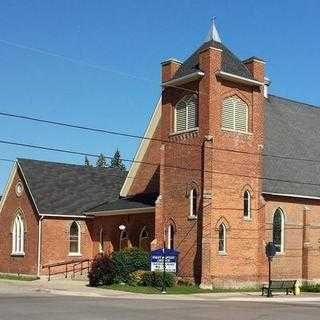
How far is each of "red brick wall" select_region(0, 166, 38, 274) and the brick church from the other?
0.34 feet

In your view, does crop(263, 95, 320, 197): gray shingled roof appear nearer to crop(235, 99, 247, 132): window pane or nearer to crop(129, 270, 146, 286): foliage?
crop(235, 99, 247, 132): window pane

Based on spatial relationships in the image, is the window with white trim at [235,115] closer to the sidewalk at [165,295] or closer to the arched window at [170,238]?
the arched window at [170,238]

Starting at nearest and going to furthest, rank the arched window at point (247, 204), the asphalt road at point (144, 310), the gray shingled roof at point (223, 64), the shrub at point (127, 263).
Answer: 1. the asphalt road at point (144, 310)
2. the shrub at point (127, 263)
3. the arched window at point (247, 204)
4. the gray shingled roof at point (223, 64)

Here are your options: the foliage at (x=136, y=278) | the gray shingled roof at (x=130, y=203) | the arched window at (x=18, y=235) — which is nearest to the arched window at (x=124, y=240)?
the gray shingled roof at (x=130, y=203)

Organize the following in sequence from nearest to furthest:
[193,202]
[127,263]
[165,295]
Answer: [165,295]
[127,263]
[193,202]

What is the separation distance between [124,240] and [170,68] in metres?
11.7

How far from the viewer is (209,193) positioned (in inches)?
1390

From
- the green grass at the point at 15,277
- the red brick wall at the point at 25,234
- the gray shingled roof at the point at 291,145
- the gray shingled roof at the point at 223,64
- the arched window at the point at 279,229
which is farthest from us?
the red brick wall at the point at 25,234

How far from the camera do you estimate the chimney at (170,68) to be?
39094 millimetres

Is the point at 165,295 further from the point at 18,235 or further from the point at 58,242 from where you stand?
the point at 18,235

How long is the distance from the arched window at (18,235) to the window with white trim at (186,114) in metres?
14.6

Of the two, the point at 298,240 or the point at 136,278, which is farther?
the point at 298,240

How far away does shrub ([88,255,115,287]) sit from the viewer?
117ft

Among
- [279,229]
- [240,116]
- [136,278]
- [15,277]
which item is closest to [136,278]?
[136,278]
